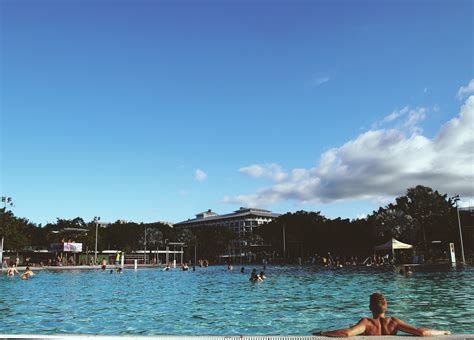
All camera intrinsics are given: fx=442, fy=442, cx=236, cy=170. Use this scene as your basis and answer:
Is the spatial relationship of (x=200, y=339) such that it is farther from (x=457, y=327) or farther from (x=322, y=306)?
(x=322, y=306)

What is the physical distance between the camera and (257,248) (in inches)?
5384

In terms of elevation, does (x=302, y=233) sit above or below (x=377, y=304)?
above

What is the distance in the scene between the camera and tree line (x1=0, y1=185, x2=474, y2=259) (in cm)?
7750

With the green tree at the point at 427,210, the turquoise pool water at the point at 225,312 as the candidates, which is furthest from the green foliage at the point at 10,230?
the green tree at the point at 427,210

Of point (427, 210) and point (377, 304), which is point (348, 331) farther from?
point (427, 210)

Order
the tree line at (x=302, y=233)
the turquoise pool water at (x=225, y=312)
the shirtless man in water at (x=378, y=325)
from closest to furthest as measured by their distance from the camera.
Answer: the shirtless man in water at (x=378, y=325) → the turquoise pool water at (x=225, y=312) → the tree line at (x=302, y=233)

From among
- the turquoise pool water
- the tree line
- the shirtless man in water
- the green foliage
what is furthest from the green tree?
the shirtless man in water

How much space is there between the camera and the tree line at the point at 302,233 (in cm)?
7750

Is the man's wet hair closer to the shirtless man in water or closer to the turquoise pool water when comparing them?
the shirtless man in water

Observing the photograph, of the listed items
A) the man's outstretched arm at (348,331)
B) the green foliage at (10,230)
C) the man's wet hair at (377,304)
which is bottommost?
the man's outstretched arm at (348,331)

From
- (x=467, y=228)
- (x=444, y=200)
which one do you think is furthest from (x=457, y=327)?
(x=444, y=200)

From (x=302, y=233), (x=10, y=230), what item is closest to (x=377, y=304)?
(x=10, y=230)

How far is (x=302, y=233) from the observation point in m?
116

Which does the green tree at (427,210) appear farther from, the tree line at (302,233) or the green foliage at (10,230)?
the green foliage at (10,230)
